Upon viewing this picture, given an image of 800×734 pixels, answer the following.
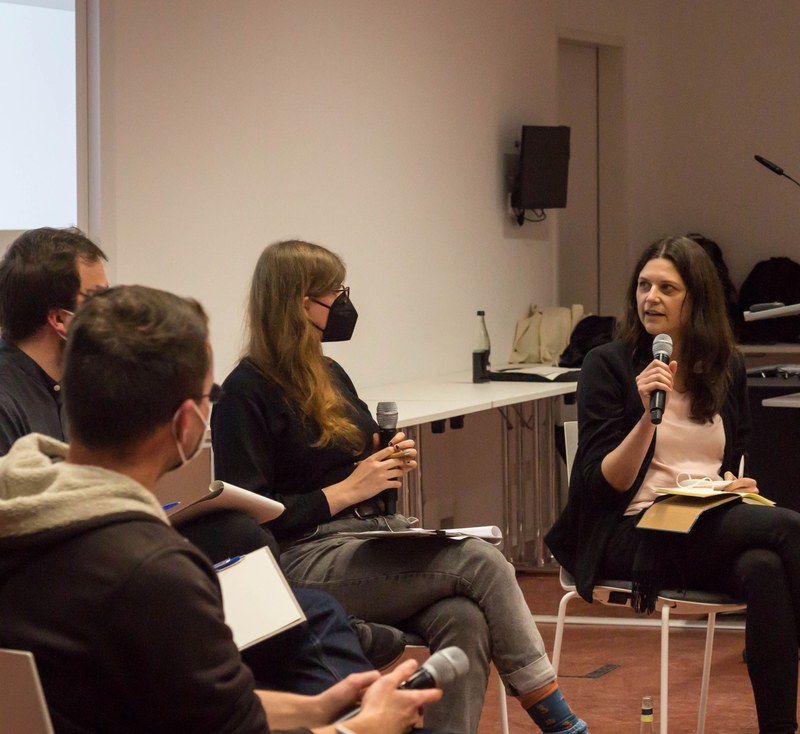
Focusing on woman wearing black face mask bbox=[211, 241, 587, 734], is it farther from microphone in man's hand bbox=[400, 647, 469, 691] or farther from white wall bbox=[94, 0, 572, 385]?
white wall bbox=[94, 0, 572, 385]

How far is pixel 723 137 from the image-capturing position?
759cm

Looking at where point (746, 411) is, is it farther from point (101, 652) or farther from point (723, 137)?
point (723, 137)

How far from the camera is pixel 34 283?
2393mm

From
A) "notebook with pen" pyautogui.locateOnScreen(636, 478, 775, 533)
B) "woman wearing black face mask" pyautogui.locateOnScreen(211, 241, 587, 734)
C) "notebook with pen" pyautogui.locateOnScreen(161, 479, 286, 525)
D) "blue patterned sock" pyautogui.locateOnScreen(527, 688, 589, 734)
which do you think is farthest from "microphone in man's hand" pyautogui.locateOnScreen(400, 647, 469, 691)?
"notebook with pen" pyautogui.locateOnScreen(636, 478, 775, 533)

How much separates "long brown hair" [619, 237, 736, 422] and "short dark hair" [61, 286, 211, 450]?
2011 millimetres

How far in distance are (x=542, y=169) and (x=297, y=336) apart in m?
3.60

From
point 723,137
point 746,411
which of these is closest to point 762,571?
point 746,411

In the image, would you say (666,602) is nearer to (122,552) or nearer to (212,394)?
(212,394)

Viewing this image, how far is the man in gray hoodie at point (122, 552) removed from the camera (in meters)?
1.31

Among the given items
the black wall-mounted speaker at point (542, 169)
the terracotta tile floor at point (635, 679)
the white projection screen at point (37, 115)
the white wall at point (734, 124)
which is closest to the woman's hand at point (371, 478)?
the terracotta tile floor at point (635, 679)

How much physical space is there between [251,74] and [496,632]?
286 cm

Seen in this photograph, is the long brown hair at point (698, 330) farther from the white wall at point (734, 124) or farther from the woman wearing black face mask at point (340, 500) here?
the white wall at point (734, 124)

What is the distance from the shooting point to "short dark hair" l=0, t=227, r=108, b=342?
7.86 ft

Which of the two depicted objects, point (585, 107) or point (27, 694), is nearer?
point (27, 694)
